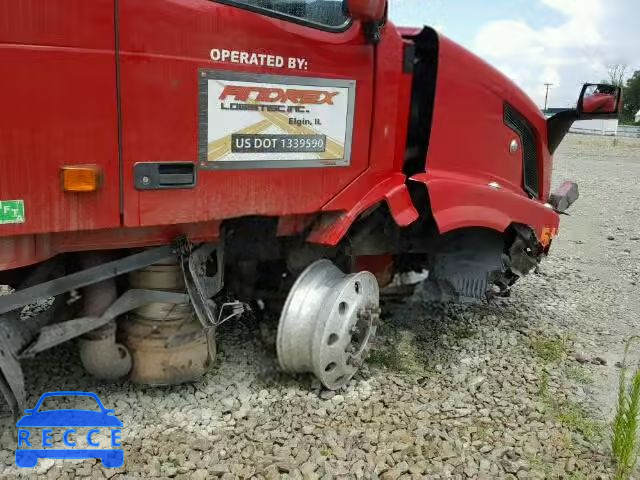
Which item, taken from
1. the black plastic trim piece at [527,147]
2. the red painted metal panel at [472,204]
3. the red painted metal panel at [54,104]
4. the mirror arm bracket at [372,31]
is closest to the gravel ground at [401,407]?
the red painted metal panel at [472,204]

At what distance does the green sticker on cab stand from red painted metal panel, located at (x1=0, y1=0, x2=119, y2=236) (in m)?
0.02

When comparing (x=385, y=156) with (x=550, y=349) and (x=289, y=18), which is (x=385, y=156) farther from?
(x=550, y=349)

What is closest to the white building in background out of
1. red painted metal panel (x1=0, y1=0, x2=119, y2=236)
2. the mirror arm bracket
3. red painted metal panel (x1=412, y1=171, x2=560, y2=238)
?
red painted metal panel (x1=412, y1=171, x2=560, y2=238)

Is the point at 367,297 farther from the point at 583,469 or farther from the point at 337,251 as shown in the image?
the point at 583,469

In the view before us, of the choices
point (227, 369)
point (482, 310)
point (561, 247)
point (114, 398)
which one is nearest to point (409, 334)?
point (482, 310)

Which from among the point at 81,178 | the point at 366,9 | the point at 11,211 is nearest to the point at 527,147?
the point at 366,9


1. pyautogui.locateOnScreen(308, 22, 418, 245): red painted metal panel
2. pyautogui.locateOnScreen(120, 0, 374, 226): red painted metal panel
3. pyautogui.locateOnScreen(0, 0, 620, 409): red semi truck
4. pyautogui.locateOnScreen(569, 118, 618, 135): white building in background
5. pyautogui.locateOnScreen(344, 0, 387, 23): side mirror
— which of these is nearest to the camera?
pyautogui.locateOnScreen(0, 0, 620, 409): red semi truck

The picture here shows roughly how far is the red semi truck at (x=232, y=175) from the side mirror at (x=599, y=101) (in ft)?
1.89

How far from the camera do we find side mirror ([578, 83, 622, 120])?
4.61 meters

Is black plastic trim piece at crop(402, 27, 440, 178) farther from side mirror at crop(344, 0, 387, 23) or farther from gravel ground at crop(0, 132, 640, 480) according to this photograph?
gravel ground at crop(0, 132, 640, 480)

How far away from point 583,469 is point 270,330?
2.04 meters

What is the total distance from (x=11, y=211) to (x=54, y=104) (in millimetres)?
449

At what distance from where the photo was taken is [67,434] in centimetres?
301

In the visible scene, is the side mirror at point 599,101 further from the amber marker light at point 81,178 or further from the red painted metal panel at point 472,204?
the amber marker light at point 81,178
